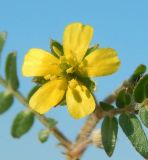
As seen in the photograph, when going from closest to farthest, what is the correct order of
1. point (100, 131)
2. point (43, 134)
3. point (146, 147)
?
point (146, 147), point (100, 131), point (43, 134)

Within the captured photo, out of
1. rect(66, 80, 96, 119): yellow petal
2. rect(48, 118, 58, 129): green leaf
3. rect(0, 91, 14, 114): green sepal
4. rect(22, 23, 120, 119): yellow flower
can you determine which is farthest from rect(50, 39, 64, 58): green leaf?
rect(0, 91, 14, 114): green sepal

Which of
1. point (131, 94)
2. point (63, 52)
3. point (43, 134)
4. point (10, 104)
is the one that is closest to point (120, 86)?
point (131, 94)

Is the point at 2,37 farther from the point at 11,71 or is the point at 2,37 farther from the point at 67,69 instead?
the point at 67,69

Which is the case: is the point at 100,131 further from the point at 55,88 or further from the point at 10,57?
the point at 10,57

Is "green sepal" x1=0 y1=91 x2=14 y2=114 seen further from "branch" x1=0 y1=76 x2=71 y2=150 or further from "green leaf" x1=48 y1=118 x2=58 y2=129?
"green leaf" x1=48 y1=118 x2=58 y2=129

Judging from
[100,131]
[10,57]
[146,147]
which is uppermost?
[10,57]
